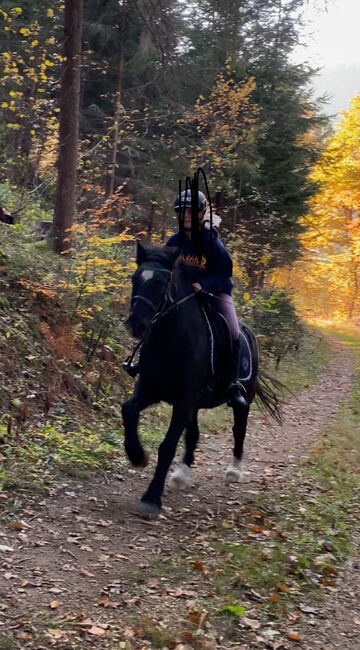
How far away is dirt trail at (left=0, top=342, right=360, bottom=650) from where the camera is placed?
4.59 meters

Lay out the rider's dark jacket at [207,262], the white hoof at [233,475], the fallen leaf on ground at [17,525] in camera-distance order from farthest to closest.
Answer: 1. the white hoof at [233,475]
2. the rider's dark jacket at [207,262]
3. the fallen leaf on ground at [17,525]

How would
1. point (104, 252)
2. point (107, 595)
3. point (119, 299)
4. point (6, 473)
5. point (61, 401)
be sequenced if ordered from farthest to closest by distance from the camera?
point (119, 299)
point (104, 252)
point (61, 401)
point (6, 473)
point (107, 595)

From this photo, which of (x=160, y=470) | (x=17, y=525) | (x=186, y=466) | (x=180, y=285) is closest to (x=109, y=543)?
(x=17, y=525)

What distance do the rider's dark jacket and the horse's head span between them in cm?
83

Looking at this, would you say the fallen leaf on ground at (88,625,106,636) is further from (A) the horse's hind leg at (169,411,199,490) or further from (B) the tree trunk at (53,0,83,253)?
(B) the tree trunk at (53,0,83,253)

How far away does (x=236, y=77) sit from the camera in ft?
67.8

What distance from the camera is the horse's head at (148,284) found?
221 inches

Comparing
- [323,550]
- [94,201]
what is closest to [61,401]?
[323,550]

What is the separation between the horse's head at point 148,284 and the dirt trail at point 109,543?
6.37 feet

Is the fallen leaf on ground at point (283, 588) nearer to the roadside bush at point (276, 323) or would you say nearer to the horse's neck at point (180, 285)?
the horse's neck at point (180, 285)

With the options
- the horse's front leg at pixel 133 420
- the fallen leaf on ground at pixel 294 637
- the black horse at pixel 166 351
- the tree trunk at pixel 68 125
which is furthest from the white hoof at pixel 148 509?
the tree trunk at pixel 68 125

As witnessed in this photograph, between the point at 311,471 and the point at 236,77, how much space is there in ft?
50.6

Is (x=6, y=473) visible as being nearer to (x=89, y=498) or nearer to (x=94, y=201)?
(x=89, y=498)

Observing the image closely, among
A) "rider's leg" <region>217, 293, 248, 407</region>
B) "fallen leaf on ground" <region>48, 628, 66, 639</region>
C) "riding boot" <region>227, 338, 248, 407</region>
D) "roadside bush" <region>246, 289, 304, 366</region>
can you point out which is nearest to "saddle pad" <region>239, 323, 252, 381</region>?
"riding boot" <region>227, 338, 248, 407</region>
